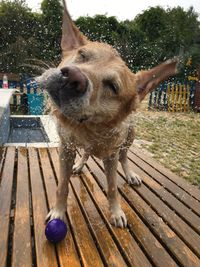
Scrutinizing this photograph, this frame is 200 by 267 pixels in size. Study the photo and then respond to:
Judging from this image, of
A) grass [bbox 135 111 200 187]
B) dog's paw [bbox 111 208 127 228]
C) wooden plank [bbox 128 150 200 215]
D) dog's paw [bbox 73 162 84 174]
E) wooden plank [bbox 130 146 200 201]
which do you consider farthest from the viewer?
grass [bbox 135 111 200 187]

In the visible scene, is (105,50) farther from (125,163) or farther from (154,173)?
(154,173)

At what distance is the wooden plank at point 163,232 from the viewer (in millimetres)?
2880

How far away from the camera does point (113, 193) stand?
11.2ft

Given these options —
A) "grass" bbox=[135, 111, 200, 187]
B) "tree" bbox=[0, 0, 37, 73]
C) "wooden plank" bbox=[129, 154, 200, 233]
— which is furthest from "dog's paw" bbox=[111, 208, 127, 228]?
"tree" bbox=[0, 0, 37, 73]

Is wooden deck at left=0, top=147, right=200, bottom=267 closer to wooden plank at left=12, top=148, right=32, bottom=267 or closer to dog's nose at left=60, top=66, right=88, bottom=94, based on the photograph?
wooden plank at left=12, top=148, right=32, bottom=267

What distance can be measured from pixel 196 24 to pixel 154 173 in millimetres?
22429

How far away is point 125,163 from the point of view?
14.5ft

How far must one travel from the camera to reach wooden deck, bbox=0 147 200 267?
9.05 feet

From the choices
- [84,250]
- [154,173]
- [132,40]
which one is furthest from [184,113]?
[84,250]

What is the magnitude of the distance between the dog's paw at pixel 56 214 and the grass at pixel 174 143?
2.63m

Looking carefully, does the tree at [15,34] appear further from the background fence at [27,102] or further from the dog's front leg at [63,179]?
the dog's front leg at [63,179]

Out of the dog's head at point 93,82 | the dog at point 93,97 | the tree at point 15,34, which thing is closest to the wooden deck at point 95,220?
the dog at point 93,97

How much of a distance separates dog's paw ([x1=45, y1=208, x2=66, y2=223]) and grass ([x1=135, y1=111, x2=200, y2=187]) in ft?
8.62

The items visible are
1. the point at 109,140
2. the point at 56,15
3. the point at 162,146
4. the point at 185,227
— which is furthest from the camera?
the point at 56,15
